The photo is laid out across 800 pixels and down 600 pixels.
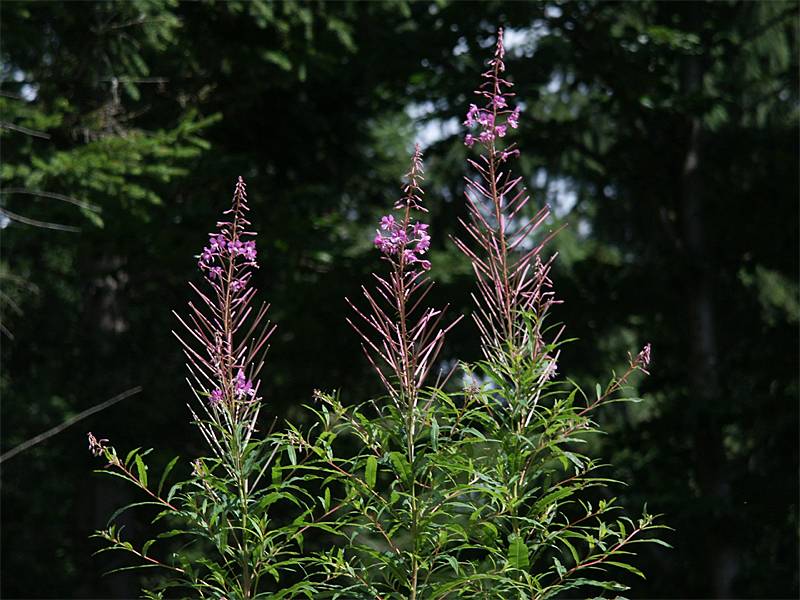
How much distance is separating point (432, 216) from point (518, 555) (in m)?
9.56

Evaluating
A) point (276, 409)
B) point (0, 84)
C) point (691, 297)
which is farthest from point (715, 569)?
point (0, 84)

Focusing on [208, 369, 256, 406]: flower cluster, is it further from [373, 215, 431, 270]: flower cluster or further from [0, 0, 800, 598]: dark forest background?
[0, 0, 800, 598]: dark forest background

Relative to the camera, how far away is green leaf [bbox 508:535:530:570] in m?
2.94

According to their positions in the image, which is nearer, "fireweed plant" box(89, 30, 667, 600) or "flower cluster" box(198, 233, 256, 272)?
"fireweed plant" box(89, 30, 667, 600)

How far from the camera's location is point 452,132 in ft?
Result: 36.5

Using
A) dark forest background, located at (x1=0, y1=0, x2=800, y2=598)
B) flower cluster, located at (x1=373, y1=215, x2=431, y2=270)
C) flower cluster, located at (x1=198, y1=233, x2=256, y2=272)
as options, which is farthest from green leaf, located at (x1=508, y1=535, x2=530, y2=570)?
dark forest background, located at (x1=0, y1=0, x2=800, y2=598)

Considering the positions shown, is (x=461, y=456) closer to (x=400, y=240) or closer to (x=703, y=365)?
(x=400, y=240)

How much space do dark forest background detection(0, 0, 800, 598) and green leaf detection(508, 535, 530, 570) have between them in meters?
5.27

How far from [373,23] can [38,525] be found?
6740mm

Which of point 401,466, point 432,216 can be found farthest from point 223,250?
point 432,216

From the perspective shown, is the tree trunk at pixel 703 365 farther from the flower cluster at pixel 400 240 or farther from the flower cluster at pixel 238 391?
the flower cluster at pixel 238 391

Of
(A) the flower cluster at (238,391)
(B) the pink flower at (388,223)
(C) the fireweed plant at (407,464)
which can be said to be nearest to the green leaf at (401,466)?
(C) the fireweed plant at (407,464)

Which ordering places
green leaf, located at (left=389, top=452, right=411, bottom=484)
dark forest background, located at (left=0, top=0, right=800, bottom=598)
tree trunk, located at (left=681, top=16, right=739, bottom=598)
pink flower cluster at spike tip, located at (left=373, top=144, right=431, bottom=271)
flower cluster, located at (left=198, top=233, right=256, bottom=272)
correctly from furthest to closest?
tree trunk, located at (left=681, top=16, right=739, bottom=598), dark forest background, located at (left=0, top=0, right=800, bottom=598), flower cluster, located at (left=198, top=233, right=256, bottom=272), pink flower cluster at spike tip, located at (left=373, top=144, right=431, bottom=271), green leaf, located at (left=389, top=452, right=411, bottom=484)

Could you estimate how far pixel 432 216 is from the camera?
40.6ft
